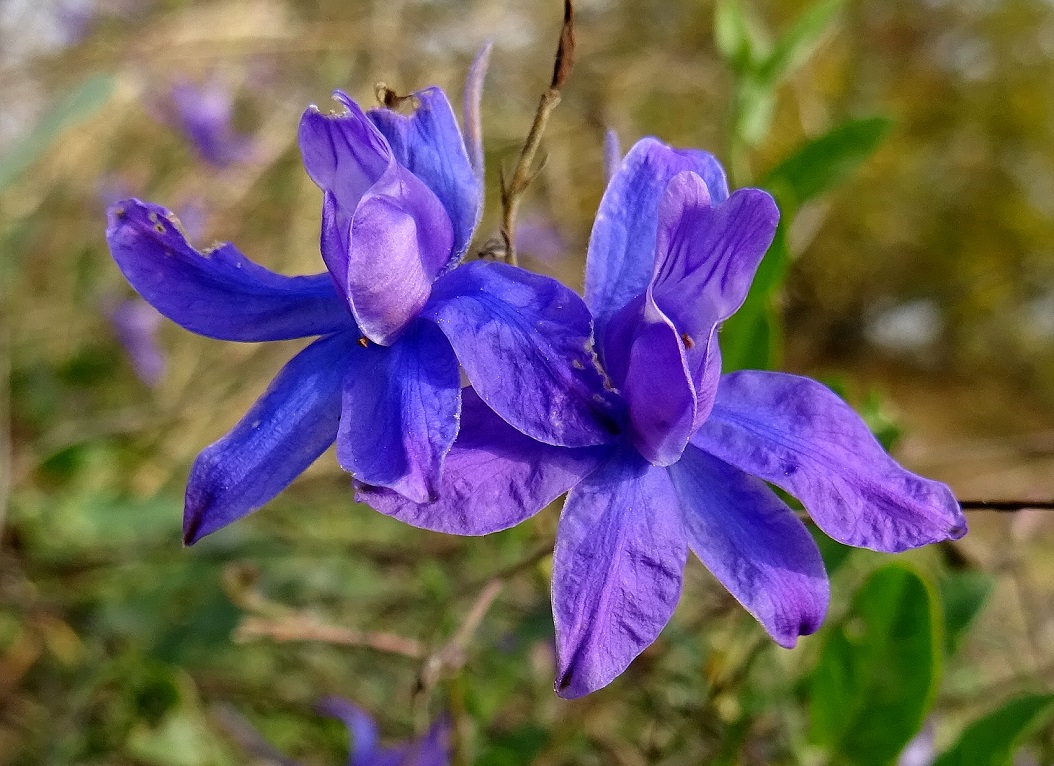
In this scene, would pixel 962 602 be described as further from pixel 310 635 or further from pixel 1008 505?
pixel 310 635

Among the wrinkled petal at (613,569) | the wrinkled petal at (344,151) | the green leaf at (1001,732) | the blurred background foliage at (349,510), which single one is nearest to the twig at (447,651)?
the blurred background foliage at (349,510)

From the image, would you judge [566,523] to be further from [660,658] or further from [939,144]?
[939,144]

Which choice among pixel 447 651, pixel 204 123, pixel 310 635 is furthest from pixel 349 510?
pixel 447 651

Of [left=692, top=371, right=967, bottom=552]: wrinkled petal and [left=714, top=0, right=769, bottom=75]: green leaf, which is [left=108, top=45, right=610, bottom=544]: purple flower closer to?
[left=692, top=371, right=967, bottom=552]: wrinkled petal

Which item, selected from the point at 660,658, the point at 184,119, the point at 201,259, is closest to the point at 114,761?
the point at 660,658

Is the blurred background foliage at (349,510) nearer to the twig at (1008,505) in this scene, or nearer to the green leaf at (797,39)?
the green leaf at (797,39)

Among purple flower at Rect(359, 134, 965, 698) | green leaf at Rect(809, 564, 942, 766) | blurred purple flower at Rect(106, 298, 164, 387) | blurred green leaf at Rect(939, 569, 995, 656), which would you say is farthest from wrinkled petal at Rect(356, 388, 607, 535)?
blurred purple flower at Rect(106, 298, 164, 387)
